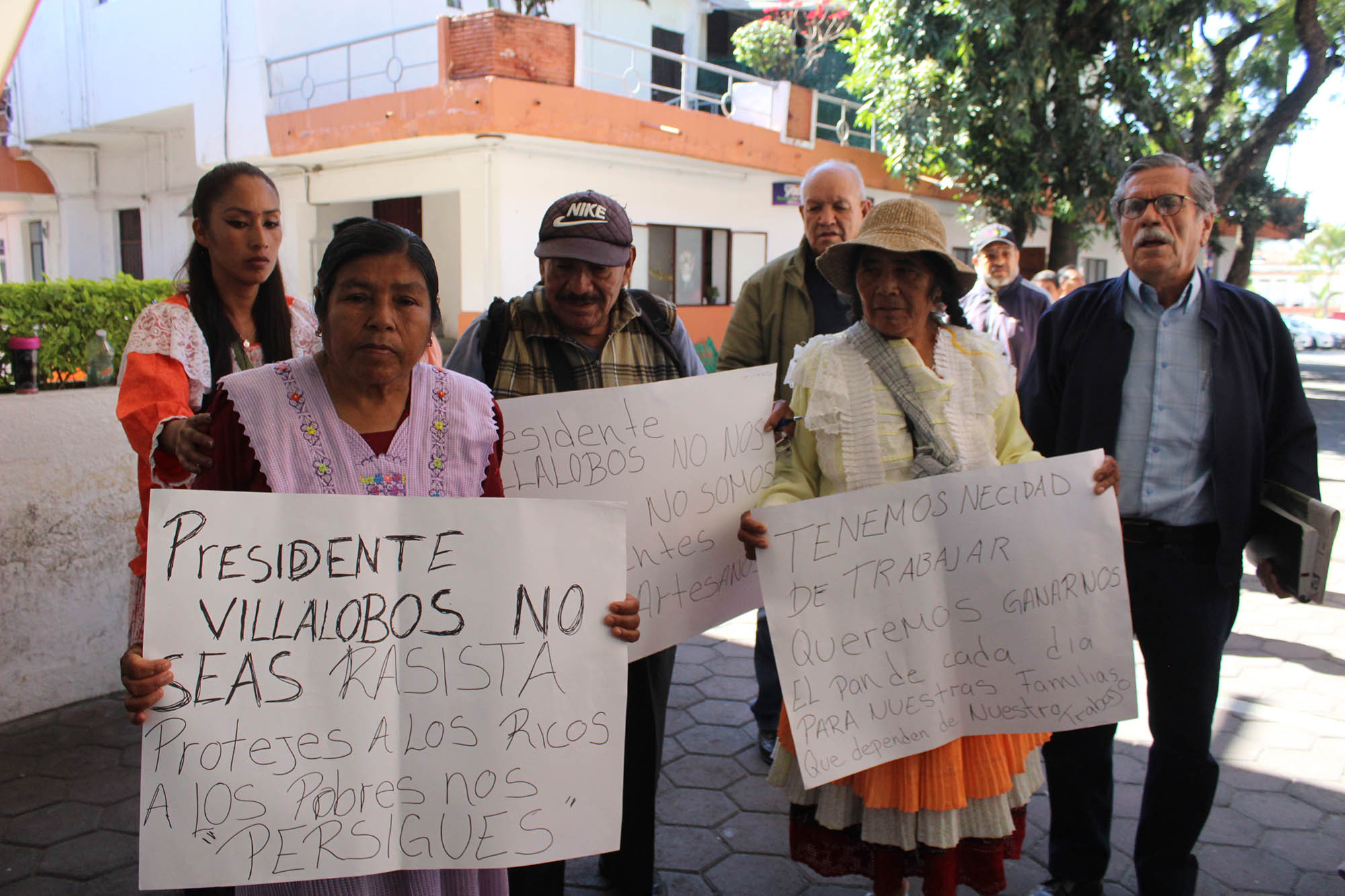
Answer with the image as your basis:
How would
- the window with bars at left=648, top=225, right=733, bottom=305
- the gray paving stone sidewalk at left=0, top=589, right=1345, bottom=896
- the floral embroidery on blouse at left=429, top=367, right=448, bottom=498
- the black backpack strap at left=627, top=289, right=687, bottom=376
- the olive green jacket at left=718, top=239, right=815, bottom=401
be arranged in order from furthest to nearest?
1. the window with bars at left=648, top=225, right=733, bottom=305
2. the olive green jacket at left=718, top=239, right=815, bottom=401
3. the gray paving stone sidewalk at left=0, top=589, right=1345, bottom=896
4. the black backpack strap at left=627, top=289, right=687, bottom=376
5. the floral embroidery on blouse at left=429, top=367, right=448, bottom=498

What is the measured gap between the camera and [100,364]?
4.26m

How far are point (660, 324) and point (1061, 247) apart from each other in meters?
12.2

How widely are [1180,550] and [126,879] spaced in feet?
10.5

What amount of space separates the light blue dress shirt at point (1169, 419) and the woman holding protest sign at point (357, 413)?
1.57 meters

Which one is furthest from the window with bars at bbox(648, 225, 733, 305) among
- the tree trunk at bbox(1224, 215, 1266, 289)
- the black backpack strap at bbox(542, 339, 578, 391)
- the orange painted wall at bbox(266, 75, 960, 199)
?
the black backpack strap at bbox(542, 339, 578, 391)

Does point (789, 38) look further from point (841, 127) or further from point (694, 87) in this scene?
point (841, 127)

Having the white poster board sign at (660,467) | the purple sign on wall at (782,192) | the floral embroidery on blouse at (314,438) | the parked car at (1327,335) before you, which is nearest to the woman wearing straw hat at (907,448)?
the white poster board sign at (660,467)

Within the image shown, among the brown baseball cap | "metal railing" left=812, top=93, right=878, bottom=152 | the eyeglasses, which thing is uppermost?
"metal railing" left=812, top=93, right=878, bottom=152

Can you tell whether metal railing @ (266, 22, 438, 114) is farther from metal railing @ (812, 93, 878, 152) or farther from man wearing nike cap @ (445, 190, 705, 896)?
man wearing nike cap @ (445, 190, 705, 896)

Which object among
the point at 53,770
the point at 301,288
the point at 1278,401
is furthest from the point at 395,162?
the point at 1278,401

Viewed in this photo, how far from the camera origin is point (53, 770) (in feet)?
11.6

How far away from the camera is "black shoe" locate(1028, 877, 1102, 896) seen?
2752 millimetres

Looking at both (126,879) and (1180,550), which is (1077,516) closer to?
(1180,550)

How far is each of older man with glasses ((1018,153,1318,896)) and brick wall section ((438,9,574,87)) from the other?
8.80 m
